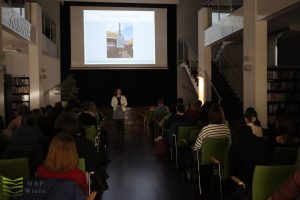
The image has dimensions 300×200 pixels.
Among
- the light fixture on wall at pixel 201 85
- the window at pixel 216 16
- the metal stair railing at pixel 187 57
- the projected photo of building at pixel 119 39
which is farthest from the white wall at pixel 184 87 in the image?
the window at pixel 216 16

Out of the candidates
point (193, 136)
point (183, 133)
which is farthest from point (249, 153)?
point (183, 133)

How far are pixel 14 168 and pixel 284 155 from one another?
2.68 m

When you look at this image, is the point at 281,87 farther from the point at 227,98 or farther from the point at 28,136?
the point at 28,136

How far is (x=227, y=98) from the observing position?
12.6 metres

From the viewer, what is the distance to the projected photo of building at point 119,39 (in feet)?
49.1

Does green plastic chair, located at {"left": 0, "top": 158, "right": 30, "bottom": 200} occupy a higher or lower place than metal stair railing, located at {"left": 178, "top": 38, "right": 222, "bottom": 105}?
lower

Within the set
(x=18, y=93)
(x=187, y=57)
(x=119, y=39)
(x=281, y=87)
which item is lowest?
(x=18, y=93)

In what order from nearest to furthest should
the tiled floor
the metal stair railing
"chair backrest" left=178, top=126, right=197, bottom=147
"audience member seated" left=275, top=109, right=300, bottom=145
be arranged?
"audience member seated" left=275, top=109, right=300, bottom=145, the tiled floor, "chair backrest" left=178, top=126, right=197, bottom=147, the metal stair railing

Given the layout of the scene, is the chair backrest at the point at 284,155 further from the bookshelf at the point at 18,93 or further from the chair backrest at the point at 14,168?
the bookshelf at the point at 18,93

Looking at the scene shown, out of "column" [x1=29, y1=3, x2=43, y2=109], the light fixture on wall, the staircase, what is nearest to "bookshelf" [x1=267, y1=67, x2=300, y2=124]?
the staircase

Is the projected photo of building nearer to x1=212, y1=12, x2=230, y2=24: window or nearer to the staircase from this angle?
the staircase

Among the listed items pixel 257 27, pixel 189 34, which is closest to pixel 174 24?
pixel 189 34

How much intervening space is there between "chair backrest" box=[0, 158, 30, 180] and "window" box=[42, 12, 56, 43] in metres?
9.93

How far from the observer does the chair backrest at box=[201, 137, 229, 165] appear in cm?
471
